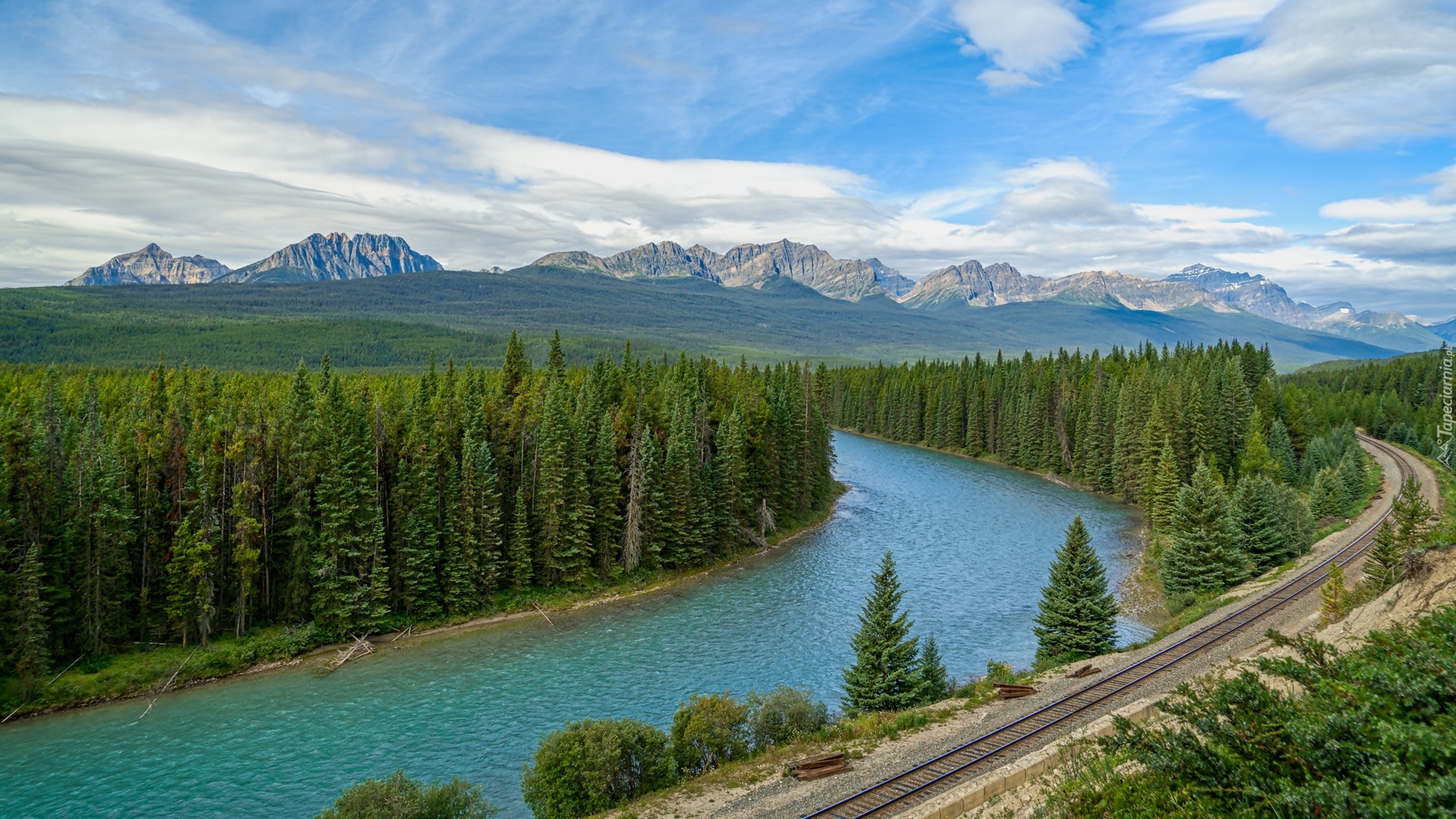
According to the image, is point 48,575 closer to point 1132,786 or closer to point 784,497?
point 1132,786

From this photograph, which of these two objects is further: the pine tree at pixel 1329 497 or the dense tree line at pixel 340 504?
the pine tree at pixel 1329 497

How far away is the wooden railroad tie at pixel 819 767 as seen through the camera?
2411 centimetres

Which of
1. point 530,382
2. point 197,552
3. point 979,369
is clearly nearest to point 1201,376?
point 979,369

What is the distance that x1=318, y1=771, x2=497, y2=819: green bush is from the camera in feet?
67.6

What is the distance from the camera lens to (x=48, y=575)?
133 feet

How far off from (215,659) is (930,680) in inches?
1519

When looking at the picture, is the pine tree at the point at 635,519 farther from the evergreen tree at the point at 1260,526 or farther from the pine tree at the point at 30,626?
the evergreen tree at the point at 1260,526

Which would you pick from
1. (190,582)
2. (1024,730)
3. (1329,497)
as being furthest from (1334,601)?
(190,582)

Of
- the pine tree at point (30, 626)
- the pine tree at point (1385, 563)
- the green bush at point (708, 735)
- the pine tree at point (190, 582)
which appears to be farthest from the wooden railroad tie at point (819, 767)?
the pine tree at point (30, 626)


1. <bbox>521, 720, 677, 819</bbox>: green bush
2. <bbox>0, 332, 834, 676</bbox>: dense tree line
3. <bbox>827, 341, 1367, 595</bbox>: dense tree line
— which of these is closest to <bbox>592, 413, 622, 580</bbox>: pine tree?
<bbox>0, 332, 834, 676</bbox>: dense tree line

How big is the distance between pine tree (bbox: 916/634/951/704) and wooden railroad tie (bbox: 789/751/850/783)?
707 centimetres

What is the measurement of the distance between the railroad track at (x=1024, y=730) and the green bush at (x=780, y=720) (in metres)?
5.26

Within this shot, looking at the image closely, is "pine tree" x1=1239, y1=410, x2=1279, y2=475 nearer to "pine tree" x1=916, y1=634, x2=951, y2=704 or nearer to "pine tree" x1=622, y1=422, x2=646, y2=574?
"pine tree" x1=916, y1=634, x2=951, y2=704

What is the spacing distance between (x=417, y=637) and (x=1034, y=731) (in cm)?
3764
